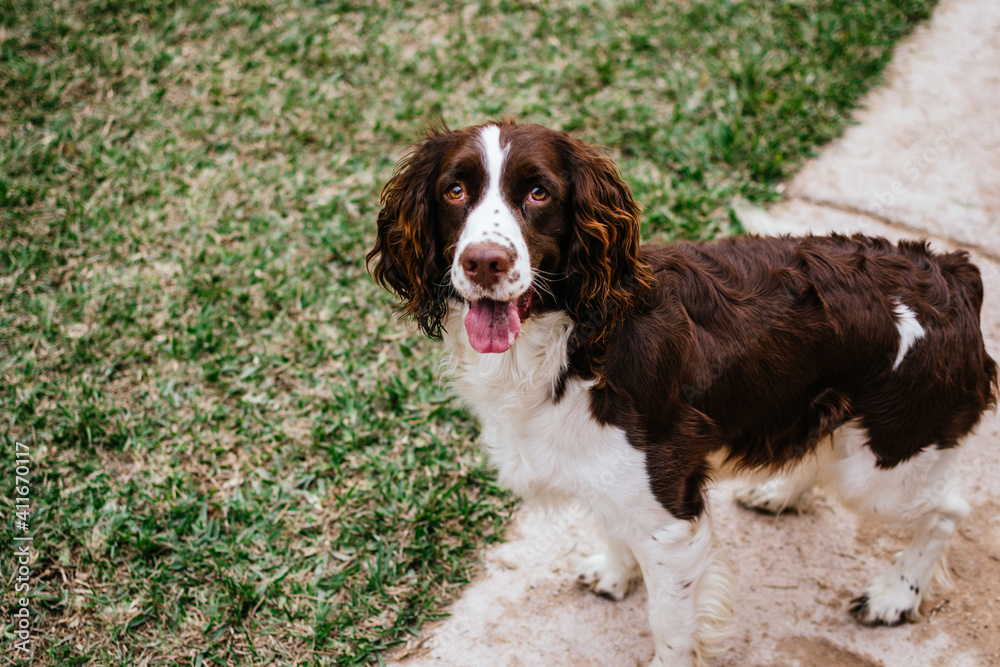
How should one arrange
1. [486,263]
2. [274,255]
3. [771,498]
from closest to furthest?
[486,263] → [771,498] → [274,255]

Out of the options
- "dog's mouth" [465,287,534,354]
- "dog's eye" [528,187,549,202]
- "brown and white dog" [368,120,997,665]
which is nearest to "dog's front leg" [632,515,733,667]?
"brown and white dog" [368,120,997,665]

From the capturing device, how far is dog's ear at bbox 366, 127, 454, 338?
255cm

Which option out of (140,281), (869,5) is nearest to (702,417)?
(140,281)

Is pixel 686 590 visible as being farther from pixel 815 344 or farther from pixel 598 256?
pixel 598 256

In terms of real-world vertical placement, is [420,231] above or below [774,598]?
above

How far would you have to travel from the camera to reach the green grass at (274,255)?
3359 mm

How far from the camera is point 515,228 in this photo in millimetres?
2314

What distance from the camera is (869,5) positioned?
234 inches

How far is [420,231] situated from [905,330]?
5.55 ft

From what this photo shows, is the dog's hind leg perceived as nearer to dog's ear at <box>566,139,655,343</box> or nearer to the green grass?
dog's ear at <box>566,139,655,343</box>

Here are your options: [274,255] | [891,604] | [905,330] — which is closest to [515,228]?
[905,330]

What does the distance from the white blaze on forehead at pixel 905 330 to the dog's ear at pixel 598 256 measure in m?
0.89

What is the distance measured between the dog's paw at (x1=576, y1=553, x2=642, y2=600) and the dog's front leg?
394mm

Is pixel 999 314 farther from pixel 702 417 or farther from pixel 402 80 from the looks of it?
pixel 402 80
